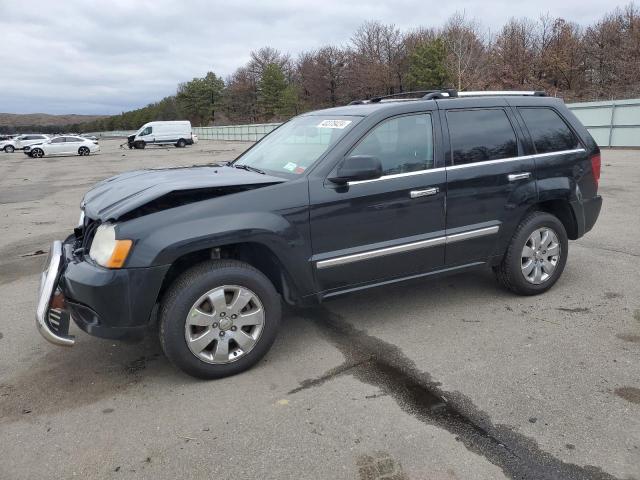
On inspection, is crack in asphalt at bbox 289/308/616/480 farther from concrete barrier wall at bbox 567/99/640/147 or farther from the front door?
concrete barrier wall at bbox 567/99/640/147

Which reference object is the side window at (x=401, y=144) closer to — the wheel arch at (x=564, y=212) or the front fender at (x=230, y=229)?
the front fender at (x=230, y=229)

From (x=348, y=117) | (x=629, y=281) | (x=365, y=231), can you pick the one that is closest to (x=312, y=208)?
(x=365, y=231)

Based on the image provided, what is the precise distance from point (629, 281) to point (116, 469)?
4843 mm

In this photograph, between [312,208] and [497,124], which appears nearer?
[312,208]

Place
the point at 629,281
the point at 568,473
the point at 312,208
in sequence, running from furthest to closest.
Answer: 1. the point at 629,281
2. the point at 312,208
3. the point at 568,473

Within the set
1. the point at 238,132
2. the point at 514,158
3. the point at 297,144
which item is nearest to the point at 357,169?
the point at 297,144

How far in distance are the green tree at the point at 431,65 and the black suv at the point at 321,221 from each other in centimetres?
5619

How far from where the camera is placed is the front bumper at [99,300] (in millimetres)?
3174

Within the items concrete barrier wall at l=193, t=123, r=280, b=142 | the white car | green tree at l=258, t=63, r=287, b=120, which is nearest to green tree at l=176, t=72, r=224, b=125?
green tree at l=258, t=63, r=287, b=120

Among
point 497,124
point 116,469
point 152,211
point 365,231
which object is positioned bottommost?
Answer: point 116,469

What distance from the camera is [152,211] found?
3.28 m

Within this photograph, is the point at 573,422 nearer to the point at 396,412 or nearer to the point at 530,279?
the point at 396,412

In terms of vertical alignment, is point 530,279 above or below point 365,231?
below

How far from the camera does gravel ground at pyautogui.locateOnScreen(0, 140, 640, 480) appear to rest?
8.71ft
